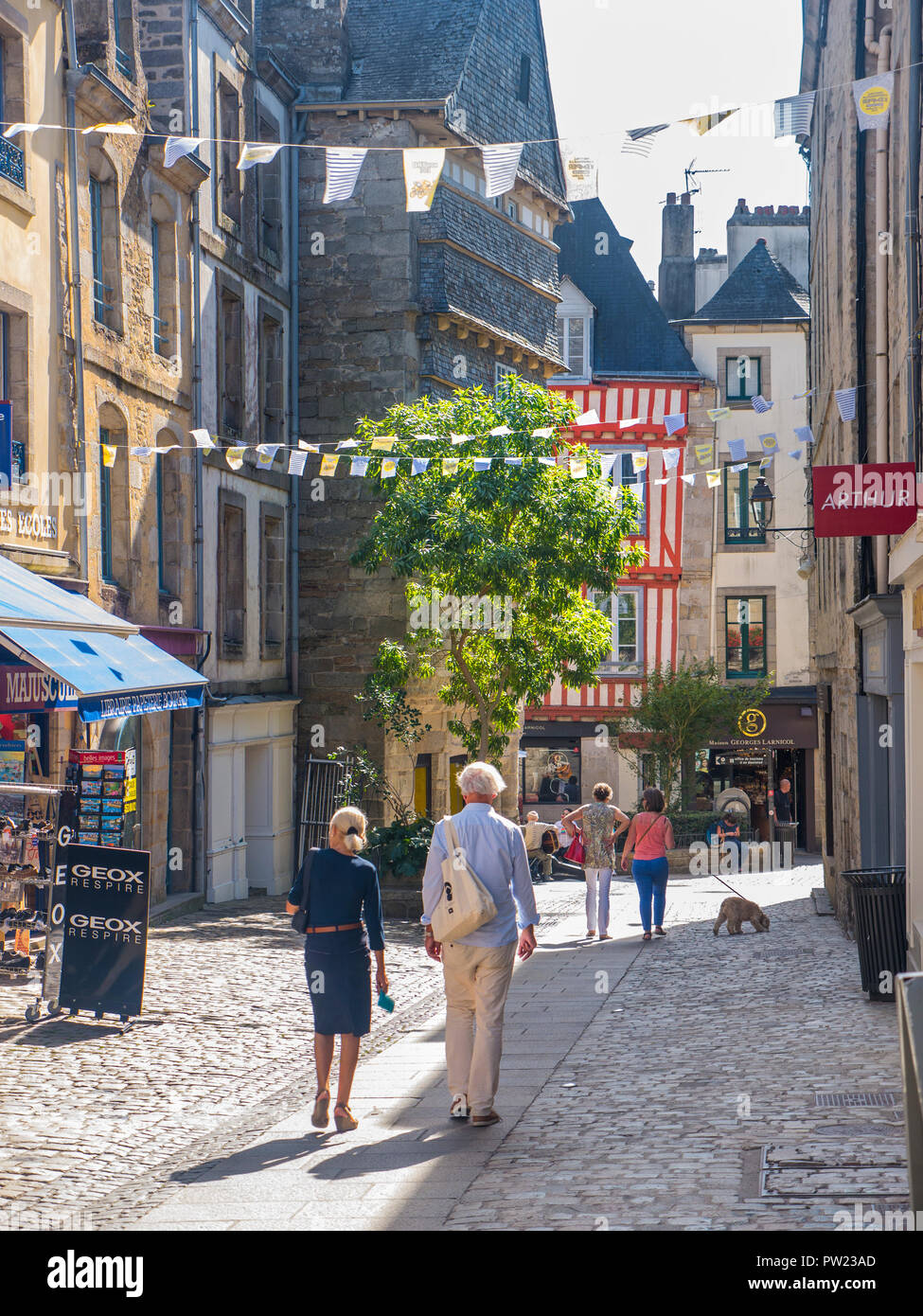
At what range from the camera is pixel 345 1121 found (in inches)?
291

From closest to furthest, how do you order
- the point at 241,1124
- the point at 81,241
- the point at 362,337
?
the point at 241,1124, the point at 81,241, the point at 362,337

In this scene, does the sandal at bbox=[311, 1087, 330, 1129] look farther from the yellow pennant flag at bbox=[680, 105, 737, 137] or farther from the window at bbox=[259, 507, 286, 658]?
the window at bbox=[259, 507, 286, 658]

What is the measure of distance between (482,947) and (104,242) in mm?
12505

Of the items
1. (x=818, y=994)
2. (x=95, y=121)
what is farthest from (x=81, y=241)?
(x=818, y=994)

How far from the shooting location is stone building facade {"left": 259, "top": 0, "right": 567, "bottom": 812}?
23516 mm

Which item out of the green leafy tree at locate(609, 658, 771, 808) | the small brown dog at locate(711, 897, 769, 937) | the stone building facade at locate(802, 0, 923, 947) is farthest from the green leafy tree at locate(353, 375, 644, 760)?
the green leafy tree at locate(609, 658, 771, 808)

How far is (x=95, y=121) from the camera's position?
55.4ft

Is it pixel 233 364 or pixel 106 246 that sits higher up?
pixel 106 246

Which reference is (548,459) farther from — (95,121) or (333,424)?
(95,121)

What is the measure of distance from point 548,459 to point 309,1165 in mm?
14210

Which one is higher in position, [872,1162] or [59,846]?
[59,846]

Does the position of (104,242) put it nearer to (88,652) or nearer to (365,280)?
(365,280)

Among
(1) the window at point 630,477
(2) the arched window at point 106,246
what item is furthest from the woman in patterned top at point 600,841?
(1) the window at point 630,477

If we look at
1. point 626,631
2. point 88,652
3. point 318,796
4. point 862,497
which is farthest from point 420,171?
point 626,631
